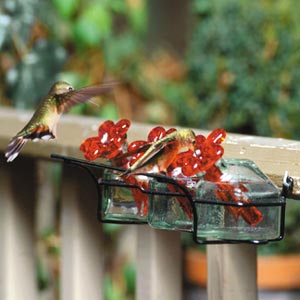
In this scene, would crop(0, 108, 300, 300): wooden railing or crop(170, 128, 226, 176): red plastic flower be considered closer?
crop(170, 128, 226, 176): red plastic flower

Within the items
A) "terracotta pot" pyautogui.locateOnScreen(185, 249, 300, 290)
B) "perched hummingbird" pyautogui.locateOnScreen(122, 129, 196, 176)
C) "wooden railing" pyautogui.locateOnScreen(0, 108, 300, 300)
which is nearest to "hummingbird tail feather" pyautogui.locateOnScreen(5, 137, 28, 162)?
"perched hummingbird" pyautogui.locateOnScreen(122, 129, 196, 176)

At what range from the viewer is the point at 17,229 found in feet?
5.53

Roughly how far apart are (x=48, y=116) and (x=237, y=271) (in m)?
0.38

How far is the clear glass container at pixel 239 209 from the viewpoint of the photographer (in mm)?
965

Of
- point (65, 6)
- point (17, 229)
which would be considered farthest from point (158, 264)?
point (65, 6)

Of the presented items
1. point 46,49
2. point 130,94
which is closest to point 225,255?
point 46,49

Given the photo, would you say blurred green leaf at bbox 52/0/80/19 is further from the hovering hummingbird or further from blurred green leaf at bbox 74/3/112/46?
the hovering hummingbird

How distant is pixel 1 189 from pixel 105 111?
1427 millimetres

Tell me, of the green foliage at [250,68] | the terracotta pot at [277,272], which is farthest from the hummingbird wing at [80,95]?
the green foliage at [250,68]

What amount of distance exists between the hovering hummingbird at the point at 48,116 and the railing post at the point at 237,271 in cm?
33

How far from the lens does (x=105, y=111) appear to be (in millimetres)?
3096

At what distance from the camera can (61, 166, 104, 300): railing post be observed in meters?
1.56

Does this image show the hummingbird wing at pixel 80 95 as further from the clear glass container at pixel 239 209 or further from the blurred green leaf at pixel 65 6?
the blurred green leaf at pixel 65 6

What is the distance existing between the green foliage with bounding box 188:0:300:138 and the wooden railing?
1.25m
